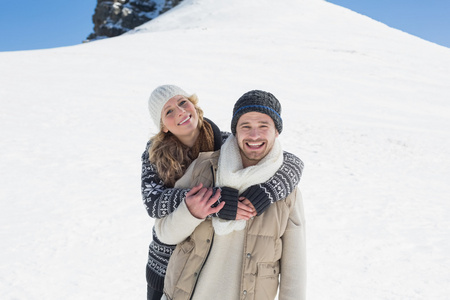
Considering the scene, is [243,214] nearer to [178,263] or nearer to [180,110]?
[178,263]

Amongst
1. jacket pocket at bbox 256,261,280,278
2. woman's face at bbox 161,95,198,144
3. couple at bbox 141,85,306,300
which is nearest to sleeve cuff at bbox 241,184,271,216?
couple at bbox 141,85,306,300

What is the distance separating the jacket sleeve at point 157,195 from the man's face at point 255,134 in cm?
37

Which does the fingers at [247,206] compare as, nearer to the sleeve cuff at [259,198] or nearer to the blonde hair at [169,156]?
the sleeve cuff at [259,198]

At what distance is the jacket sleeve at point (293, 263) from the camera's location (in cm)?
169

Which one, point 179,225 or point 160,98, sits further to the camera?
point 160,98

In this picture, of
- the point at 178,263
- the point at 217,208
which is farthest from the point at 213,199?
the point at 178,263

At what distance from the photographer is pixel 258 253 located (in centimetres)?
165

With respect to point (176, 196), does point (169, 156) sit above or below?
above

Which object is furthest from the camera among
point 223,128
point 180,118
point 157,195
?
point 223,128

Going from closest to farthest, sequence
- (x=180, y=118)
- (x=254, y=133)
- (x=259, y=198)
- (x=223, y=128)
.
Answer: (x=259, y=198) → (x=254, y=133) → (x=180, y=118) → (x=223, y=128)

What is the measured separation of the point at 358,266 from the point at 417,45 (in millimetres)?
26122

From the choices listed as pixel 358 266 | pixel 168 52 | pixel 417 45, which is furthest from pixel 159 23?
pixel 358 266

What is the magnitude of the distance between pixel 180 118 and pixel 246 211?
75 cm

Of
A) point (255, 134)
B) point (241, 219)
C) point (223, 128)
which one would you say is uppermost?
point (223, 128)
